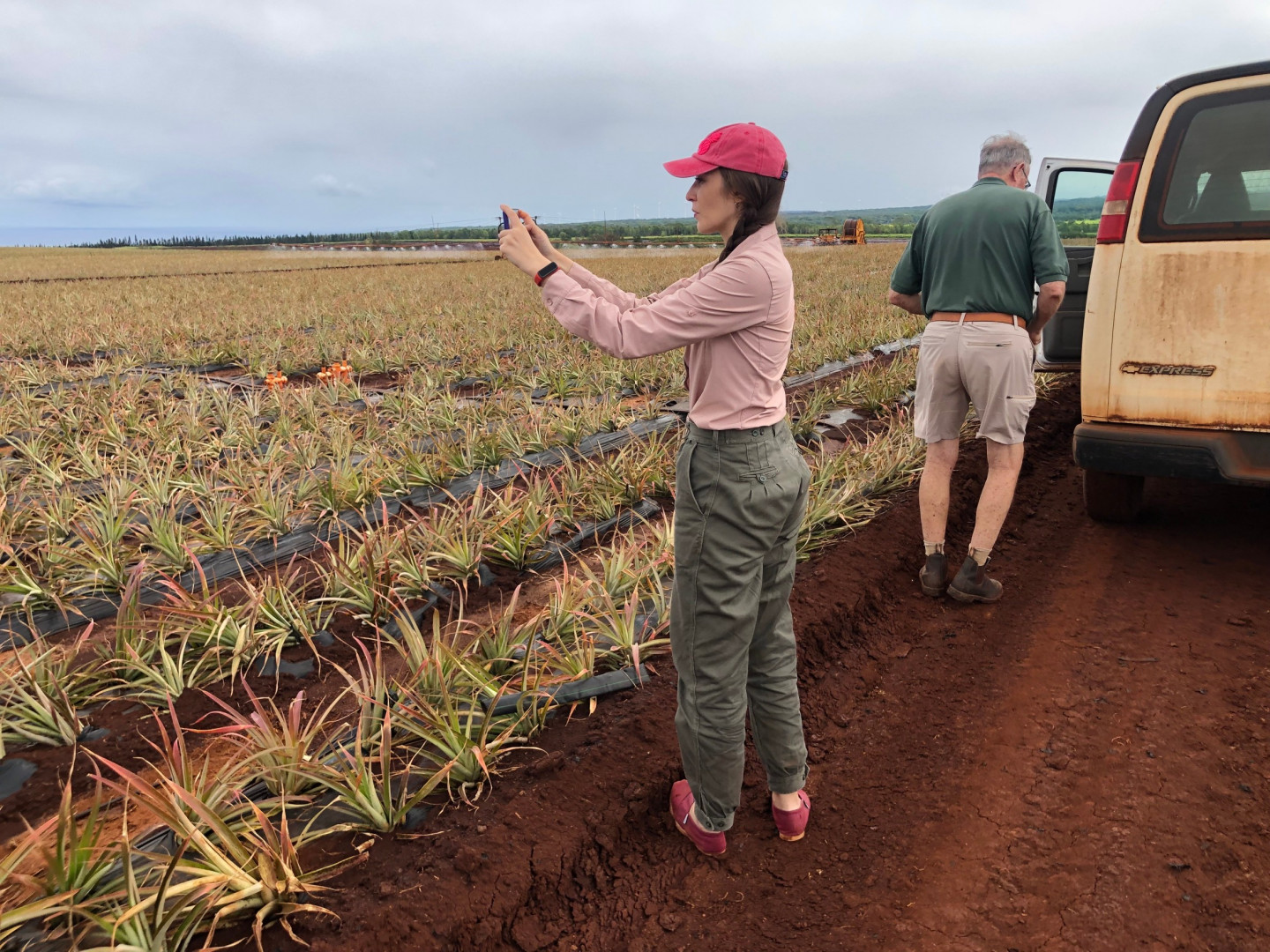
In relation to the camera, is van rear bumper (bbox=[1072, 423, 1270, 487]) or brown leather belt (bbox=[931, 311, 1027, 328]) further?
brown leather belt (bbox=[931, 311, 1027, 328])

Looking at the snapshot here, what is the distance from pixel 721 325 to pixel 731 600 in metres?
0.68

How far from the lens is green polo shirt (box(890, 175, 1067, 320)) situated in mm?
3346

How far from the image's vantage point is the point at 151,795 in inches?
72.9

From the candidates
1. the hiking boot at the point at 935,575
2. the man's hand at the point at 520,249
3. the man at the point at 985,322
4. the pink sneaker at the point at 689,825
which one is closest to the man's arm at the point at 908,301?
the man at the point at 985,322

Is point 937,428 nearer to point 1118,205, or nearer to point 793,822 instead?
point 1118,205

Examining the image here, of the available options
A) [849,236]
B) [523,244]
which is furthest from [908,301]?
[849,236]

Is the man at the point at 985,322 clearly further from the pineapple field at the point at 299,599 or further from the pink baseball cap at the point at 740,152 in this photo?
the pink baseball cap at the point at 740,152

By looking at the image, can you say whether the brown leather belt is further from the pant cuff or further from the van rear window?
the pant cuff

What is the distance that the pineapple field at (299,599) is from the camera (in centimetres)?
194

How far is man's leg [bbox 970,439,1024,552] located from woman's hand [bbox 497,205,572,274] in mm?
2300

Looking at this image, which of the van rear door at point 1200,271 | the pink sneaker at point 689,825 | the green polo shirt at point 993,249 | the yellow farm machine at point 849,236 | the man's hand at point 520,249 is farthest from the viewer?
the yellow farm machine at point 849,236

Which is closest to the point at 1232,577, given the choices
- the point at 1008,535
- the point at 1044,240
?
the point at 1008,535

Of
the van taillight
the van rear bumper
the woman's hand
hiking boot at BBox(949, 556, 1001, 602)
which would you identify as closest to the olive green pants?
the woman's hand

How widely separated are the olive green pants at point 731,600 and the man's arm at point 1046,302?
6.81 ft
